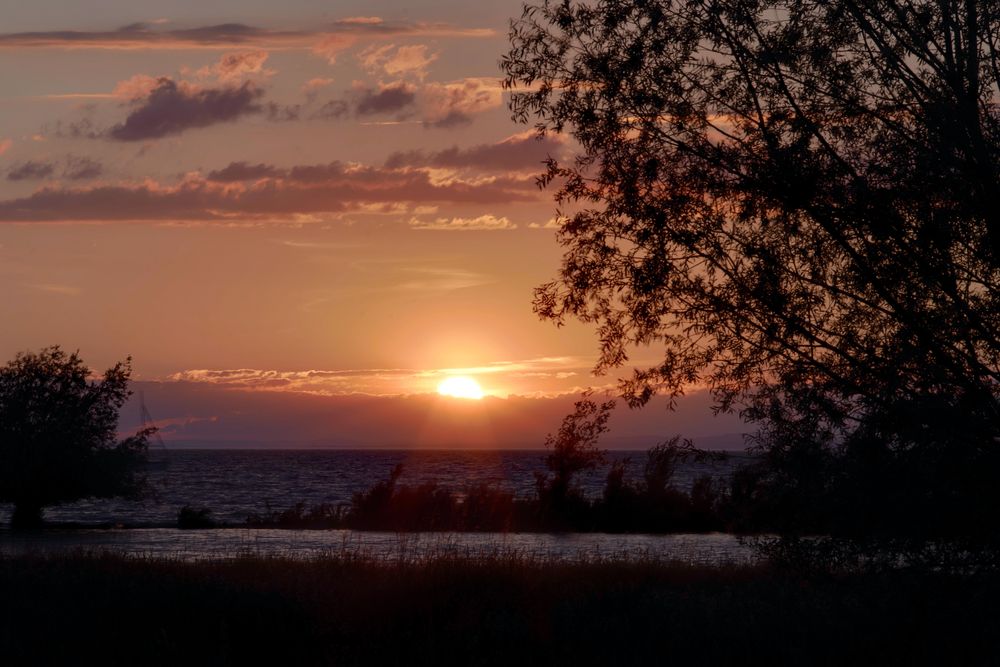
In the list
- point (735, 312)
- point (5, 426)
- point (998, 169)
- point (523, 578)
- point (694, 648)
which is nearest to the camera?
point (998, 169)

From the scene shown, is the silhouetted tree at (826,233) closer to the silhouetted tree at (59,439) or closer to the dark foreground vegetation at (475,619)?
the dark foreground vegetation at (475,619)

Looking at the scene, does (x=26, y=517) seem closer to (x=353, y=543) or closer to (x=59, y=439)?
(x=59, y=439)

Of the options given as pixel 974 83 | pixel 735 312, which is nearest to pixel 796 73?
pixel 974 83

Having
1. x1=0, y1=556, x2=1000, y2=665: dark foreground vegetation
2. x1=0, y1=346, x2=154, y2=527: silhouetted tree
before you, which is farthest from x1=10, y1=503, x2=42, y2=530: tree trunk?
x1=0, y1=556, x2=1000, y2=665: dark foreground vegetation

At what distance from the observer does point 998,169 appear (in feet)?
44.6

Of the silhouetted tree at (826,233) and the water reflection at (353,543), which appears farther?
the water reflection at (353,543)

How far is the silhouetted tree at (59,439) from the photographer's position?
133 ft

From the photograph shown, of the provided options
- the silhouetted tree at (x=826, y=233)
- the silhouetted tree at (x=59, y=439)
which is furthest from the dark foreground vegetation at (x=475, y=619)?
the silhouetted tree at (x=59, y=439)

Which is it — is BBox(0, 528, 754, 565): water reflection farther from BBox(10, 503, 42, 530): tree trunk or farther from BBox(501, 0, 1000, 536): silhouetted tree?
BBox(501, 0, 1000, 536): silhouetted tree

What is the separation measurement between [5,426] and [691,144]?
33552mm

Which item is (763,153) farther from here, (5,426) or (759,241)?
(5,426)

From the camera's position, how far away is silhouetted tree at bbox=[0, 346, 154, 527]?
40.5 m

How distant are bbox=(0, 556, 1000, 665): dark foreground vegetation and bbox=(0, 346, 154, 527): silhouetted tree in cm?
2225

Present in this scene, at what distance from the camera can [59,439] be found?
1599 inches
